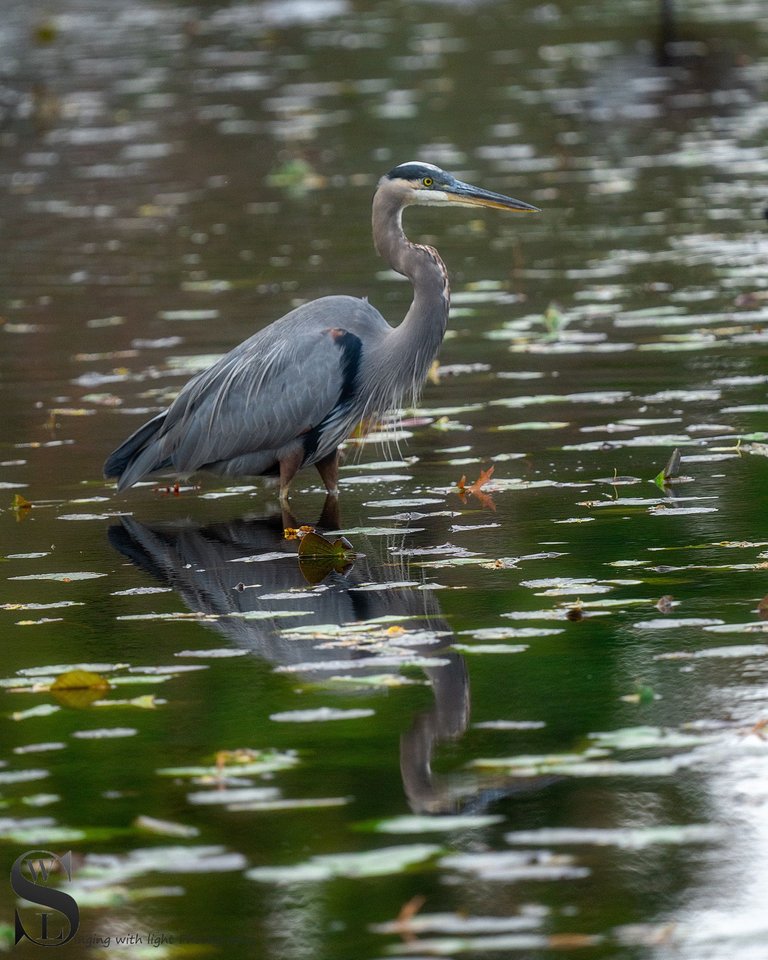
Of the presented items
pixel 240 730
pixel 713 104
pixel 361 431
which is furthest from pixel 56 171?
pixel 240 730

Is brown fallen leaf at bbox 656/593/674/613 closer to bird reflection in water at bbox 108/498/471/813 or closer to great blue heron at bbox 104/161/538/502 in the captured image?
bird reflection in water at bbox 108/498/471/813

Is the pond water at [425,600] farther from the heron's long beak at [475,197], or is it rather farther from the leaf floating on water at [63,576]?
the heron's long beak at [475,197]

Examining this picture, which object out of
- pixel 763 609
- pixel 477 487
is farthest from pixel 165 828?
pixel 477 487

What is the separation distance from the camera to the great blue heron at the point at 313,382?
8.02 m

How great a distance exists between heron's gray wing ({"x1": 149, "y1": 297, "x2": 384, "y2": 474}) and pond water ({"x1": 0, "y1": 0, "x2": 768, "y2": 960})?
0.30m

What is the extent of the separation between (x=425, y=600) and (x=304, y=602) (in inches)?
16.5

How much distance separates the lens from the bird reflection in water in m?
5.12

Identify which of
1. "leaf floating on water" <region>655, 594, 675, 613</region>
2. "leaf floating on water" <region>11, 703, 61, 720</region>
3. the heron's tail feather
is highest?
"leaf floating on water" <region>11, 703, 61, 720</region>

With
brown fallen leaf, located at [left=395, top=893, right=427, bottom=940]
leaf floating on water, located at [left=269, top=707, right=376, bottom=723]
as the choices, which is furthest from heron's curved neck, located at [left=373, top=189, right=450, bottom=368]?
brown fallen leaf, located at [left=395, top=893, right=427, bottom=940]

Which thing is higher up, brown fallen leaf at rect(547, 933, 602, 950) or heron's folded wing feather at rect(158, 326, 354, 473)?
brown fallen leaf at rect(547, 933, 602, 950)

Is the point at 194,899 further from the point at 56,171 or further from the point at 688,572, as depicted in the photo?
the point at 56,171

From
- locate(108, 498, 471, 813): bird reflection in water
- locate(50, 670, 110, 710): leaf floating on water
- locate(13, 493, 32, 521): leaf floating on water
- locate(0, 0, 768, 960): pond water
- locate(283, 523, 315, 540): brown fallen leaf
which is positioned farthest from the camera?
locate(13, 493, 32, 521): leaf floating on water

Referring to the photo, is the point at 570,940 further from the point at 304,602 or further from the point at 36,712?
the point at 304,602

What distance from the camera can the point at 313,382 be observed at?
798 cm
